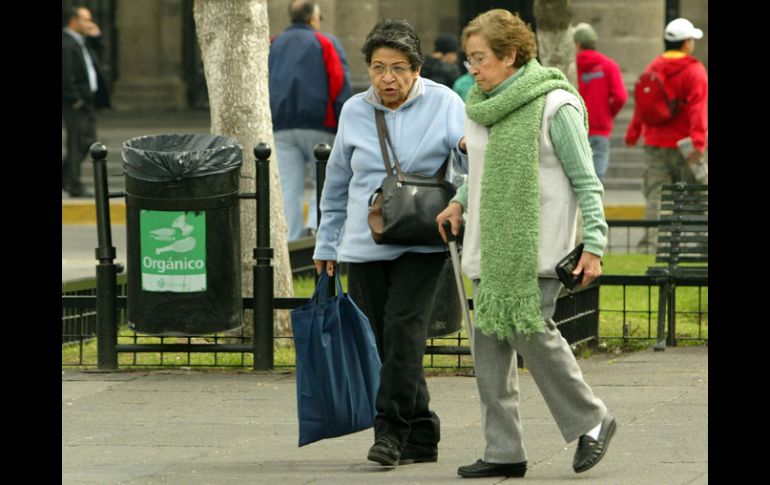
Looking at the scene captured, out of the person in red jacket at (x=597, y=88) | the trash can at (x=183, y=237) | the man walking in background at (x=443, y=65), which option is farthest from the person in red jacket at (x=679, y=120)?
the trash can at (x=183, y=237)

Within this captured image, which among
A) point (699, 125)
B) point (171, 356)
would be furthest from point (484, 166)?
point (699, 125)

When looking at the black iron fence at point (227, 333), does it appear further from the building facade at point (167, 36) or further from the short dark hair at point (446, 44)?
the building facade at point (167, 36)

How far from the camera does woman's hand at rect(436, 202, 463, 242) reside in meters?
6.24

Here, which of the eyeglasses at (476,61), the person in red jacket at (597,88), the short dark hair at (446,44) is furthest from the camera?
the short dark hair at (446,44)

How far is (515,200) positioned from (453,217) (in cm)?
34

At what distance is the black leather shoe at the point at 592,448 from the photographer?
20.0 feet

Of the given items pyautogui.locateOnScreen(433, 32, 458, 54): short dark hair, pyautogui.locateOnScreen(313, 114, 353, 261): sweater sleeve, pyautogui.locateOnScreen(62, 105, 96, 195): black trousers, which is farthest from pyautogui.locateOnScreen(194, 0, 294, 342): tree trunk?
pyautogui.locateOnScreen(62, 105, 96, 195): black trousers

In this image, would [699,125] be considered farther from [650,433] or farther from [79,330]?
[650,433]

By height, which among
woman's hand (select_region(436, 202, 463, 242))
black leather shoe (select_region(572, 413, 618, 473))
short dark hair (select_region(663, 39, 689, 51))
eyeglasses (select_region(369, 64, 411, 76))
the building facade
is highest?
the building facade

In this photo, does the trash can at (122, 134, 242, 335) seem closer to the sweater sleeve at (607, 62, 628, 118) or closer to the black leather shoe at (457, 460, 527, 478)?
the black leather shoe at (457, 460, 527, 478)

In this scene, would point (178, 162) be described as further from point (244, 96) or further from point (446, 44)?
point (446, 44)

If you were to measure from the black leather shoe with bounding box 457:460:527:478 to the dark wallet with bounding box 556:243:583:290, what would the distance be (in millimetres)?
705

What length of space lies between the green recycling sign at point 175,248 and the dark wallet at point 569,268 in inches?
118
